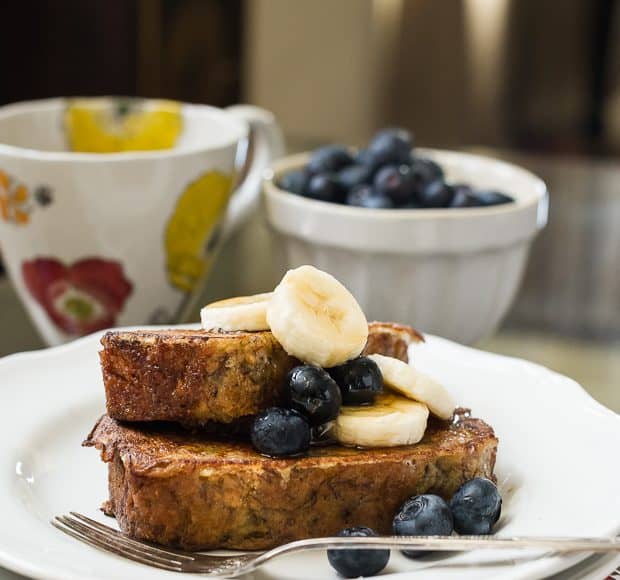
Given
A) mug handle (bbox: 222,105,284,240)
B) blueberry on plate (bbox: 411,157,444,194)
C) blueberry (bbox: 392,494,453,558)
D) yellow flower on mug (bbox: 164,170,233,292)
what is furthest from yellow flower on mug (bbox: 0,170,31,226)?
blueberry (bbox: 392,494,453,558)

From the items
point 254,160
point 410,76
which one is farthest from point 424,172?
point 410,76

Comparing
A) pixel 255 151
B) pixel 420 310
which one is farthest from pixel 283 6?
pixel 420 310

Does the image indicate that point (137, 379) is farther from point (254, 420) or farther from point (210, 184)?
point (210, 184)

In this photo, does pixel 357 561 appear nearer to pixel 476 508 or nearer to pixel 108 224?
pixel 476 508

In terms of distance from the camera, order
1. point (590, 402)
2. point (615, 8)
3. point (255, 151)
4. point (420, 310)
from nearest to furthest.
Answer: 1. point (590, 402)
2. point (420, 310)
3. point (255, 151)
4. point (615, 8)

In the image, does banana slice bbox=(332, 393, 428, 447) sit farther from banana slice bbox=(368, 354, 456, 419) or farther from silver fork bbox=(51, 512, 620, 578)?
silver fork bbox=(51, 512, 620, 578)

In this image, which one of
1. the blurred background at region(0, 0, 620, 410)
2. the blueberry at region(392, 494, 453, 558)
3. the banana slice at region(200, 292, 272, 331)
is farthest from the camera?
the blurred background at region(0, 0, 620, 410)
